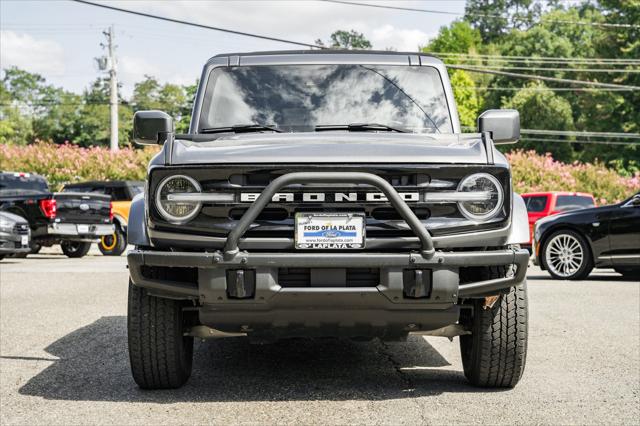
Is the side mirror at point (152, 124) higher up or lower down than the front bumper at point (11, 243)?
higher up

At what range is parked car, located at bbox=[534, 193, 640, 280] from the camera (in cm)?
1340

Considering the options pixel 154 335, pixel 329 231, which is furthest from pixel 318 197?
pixel 154 335

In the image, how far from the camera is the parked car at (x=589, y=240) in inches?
527

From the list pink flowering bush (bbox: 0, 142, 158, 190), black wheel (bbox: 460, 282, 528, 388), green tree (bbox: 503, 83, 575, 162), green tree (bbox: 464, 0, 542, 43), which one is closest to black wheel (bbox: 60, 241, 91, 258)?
pink flowering bush (bbox: 0, 142, 158, 190)

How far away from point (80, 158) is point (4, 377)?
3111cm

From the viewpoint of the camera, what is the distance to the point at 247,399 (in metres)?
5.30

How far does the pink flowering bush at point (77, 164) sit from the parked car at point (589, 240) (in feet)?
78.8

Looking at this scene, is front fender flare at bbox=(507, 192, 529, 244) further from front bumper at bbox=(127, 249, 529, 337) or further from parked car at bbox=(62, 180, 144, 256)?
parked car at bbox=(62, 180, 144, 256)

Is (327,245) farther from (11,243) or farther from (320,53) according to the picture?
(11,243)

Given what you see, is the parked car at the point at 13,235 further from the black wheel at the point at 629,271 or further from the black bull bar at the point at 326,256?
the black bull bar at the point at 326,256

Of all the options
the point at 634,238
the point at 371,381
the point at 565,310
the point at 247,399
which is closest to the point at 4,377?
the point at 247,399

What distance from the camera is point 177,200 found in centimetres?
492

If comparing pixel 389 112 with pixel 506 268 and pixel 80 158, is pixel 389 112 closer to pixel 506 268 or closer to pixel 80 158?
pixel 506 268

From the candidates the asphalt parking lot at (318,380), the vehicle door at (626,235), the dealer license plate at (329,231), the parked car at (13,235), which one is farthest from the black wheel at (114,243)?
the dealer license plate at (329,231)
